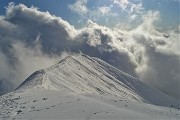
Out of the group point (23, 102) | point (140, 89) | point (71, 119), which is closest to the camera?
point (71, 119)

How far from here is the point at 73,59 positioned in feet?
558

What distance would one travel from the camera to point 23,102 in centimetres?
5159

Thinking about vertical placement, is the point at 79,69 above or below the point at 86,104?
above

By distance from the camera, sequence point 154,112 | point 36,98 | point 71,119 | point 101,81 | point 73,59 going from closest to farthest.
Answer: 1. point 71,119
2. point 154,112
3. point 36,98
4. point 101,81
5. point 73,59

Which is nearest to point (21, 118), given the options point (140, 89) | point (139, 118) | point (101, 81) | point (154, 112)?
point (139, 118)

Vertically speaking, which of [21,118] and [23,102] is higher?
[23,102]

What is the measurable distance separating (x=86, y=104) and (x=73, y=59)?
12414 centimetres

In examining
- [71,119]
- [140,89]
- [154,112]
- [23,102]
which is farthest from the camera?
[140,89]

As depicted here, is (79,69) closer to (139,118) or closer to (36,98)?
(36,98)

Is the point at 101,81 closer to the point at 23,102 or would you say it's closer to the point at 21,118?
the point at 23,102

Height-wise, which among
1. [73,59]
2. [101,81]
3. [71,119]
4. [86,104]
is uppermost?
[73,59]

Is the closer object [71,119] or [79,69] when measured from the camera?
[71,119]

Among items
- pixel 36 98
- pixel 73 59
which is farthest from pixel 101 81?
pixel 36 98

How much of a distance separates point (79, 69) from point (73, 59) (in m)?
13.0
